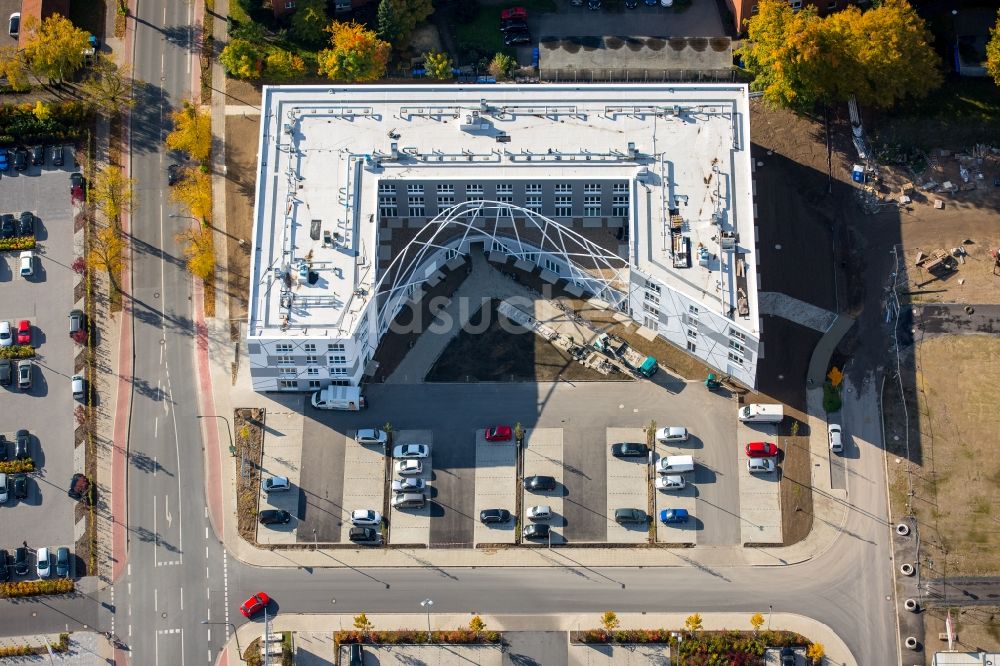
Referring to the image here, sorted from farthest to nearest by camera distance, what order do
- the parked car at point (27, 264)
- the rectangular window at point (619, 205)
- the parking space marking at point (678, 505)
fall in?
the parked car at point (27, 264), the rectangular window at point (619, 205), the parking space marking at point (678, 505)

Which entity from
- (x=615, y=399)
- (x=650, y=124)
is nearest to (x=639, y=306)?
(x=615, y=399)

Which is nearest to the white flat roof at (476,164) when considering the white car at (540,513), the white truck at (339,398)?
the white truck at (339,398)

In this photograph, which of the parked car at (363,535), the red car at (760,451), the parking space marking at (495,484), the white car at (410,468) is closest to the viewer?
the parked car at (363,535)

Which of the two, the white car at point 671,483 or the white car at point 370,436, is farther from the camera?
the white car at point 370,436

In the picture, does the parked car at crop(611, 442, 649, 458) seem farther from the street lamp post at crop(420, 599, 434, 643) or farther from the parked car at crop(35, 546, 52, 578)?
the parked car at crop(35, 546, 52, 578)

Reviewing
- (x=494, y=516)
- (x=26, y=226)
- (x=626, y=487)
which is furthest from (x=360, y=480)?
(x=26, y=226)

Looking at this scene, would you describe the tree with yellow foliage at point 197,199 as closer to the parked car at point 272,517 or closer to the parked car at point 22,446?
the parked car at point 22,446

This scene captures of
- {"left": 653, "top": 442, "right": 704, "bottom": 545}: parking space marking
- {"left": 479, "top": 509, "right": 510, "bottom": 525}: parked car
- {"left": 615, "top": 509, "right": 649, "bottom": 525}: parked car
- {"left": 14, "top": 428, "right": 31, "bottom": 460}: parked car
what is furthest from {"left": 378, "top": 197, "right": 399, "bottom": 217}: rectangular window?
{"left": 14, "top": 428, "right": 31, "bottom": 460}: parked car
